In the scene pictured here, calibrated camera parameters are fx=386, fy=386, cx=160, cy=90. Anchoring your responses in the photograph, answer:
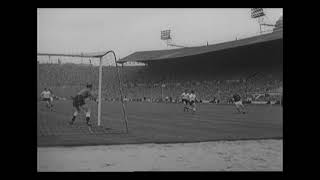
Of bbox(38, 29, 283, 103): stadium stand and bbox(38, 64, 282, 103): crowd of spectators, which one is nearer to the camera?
bbox(38, 64, 282, 103): crowd of spectators

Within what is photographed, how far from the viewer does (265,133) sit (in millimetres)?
13250

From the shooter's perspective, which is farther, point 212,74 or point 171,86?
point 171,86

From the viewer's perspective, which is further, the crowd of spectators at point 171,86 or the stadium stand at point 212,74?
the stadium stand at point 212,74

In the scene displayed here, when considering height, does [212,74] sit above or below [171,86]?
above

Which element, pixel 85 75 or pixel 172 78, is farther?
pixel 172 78

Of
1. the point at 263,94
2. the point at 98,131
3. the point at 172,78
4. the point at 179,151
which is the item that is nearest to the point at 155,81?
the point at 172,78
